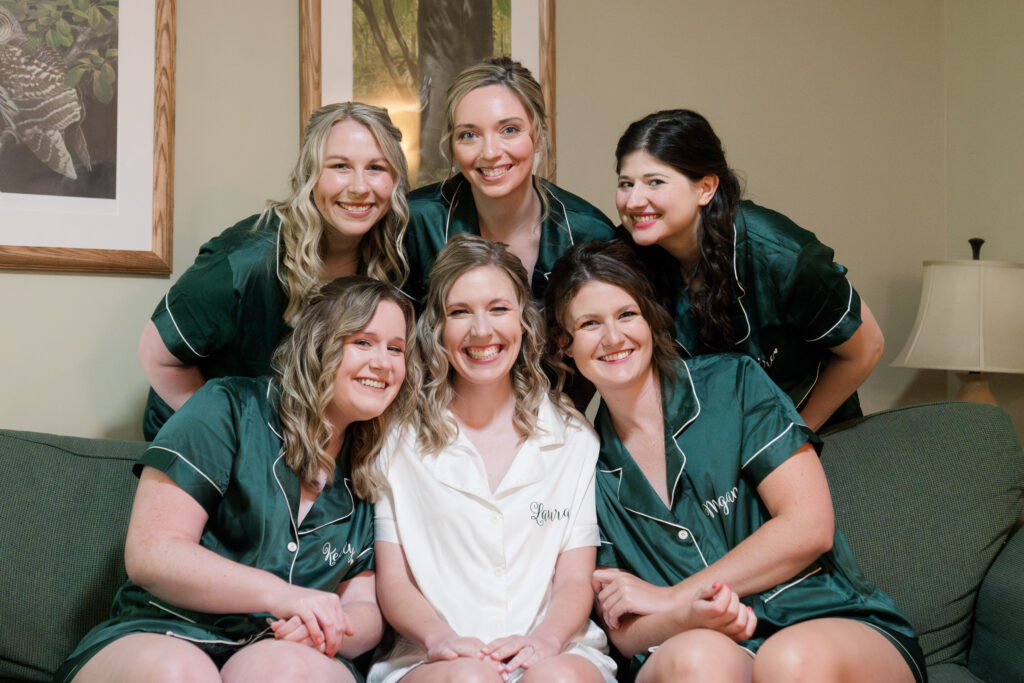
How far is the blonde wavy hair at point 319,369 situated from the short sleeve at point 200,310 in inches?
9.9

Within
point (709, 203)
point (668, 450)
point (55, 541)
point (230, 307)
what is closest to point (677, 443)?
point (668, 450)

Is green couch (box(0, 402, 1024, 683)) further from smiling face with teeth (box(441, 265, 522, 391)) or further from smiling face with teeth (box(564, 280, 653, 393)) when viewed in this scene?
smiling face with teeth (box(441, 265, 522, 391))

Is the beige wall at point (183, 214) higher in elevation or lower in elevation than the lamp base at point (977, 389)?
higher

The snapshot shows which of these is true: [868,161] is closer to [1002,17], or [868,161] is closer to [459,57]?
[1002,17]

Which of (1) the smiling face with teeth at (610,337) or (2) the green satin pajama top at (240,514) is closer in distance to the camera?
(2) the green satin pajama top at (240,514)

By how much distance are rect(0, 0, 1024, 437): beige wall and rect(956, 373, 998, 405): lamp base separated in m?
0.34

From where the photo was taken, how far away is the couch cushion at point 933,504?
2.05m

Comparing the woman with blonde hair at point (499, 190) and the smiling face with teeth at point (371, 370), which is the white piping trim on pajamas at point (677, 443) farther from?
the smiling face with teeth at point (371, 370)

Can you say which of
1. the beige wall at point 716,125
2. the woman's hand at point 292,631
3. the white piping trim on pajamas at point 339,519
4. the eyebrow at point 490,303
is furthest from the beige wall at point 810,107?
the woman's hand at point 292,631

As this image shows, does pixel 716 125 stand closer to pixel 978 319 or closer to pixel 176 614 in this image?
pixel 978 319

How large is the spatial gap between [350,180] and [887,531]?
150cm

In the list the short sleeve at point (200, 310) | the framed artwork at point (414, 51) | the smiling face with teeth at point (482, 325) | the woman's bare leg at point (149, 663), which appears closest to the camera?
the woman's bare leg at point (149, 663)

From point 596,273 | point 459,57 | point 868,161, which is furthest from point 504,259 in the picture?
point 868,161

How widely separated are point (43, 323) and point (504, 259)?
4.15 feet
